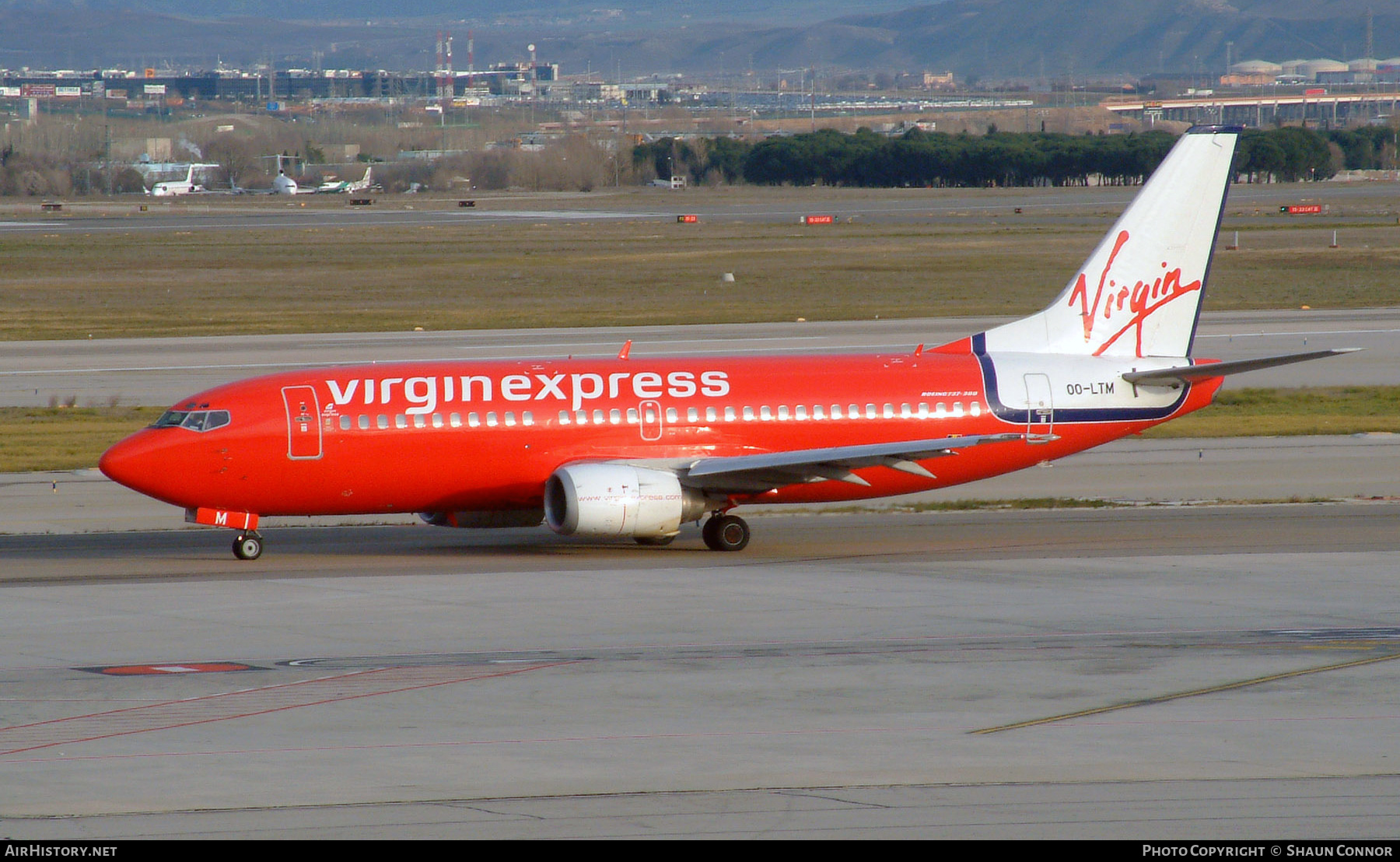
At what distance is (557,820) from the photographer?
46.2ft

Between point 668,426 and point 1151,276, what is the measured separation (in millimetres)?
11378

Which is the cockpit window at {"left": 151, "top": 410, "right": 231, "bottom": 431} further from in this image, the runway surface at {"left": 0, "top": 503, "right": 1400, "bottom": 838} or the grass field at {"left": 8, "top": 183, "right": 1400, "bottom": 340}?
the grass field at {"left": 8, "top": 183, "right": 1400, "bottom": 340}

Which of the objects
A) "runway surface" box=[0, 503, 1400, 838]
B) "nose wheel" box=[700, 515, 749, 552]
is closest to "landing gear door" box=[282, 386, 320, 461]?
"runway surface" box=[0, 503, 1400, 838]

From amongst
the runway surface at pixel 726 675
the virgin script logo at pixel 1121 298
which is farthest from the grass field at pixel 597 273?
the runway surface at pixel 726 675

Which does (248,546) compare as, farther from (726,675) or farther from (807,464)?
(726,675)

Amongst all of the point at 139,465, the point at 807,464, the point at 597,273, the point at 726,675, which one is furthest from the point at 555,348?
the point at 726,675

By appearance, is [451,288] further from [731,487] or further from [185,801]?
[185,801]

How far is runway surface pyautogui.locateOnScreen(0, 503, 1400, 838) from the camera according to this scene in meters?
14.5

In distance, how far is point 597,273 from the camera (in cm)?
10119

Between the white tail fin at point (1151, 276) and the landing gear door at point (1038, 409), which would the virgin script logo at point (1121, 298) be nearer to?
the white tail fin at point (1151, 276)

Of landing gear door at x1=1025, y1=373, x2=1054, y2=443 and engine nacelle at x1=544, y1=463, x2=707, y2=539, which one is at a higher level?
landing gear door at x1=1025, y1=373, x2=1054, y2=443

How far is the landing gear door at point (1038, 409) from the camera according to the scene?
32.8 meters

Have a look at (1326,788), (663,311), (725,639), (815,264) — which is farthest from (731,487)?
(815,264)

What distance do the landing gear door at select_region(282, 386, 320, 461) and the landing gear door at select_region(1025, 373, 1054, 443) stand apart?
1417 centimetres
